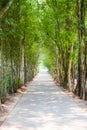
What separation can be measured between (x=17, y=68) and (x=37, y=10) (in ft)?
19.5

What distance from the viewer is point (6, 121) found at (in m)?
13.4

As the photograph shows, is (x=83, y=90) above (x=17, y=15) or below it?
below

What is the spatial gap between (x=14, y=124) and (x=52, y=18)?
24.1 meters

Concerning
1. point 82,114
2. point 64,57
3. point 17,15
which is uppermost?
point 17,15

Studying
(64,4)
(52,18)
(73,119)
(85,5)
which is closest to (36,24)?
(52,18)

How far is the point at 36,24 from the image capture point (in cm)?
3991

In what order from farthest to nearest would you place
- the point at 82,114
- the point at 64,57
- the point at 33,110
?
the point at 64,57 → the point at 33,110 → the point at 82,114

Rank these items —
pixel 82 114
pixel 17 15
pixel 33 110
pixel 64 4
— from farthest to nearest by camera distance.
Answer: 1. pixel 64 4
2. pixel 17 15
3. pixel 33 110
4. pixel 82 114

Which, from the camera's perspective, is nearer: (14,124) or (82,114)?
(14,124)

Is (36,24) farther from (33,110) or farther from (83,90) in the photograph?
(33,110)

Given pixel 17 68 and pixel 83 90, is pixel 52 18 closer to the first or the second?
pixel 17 68

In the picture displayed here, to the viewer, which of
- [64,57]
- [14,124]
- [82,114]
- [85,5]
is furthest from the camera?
[64,57]

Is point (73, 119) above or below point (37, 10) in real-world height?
below

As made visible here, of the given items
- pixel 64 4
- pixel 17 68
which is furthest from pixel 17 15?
pixel 17 68
